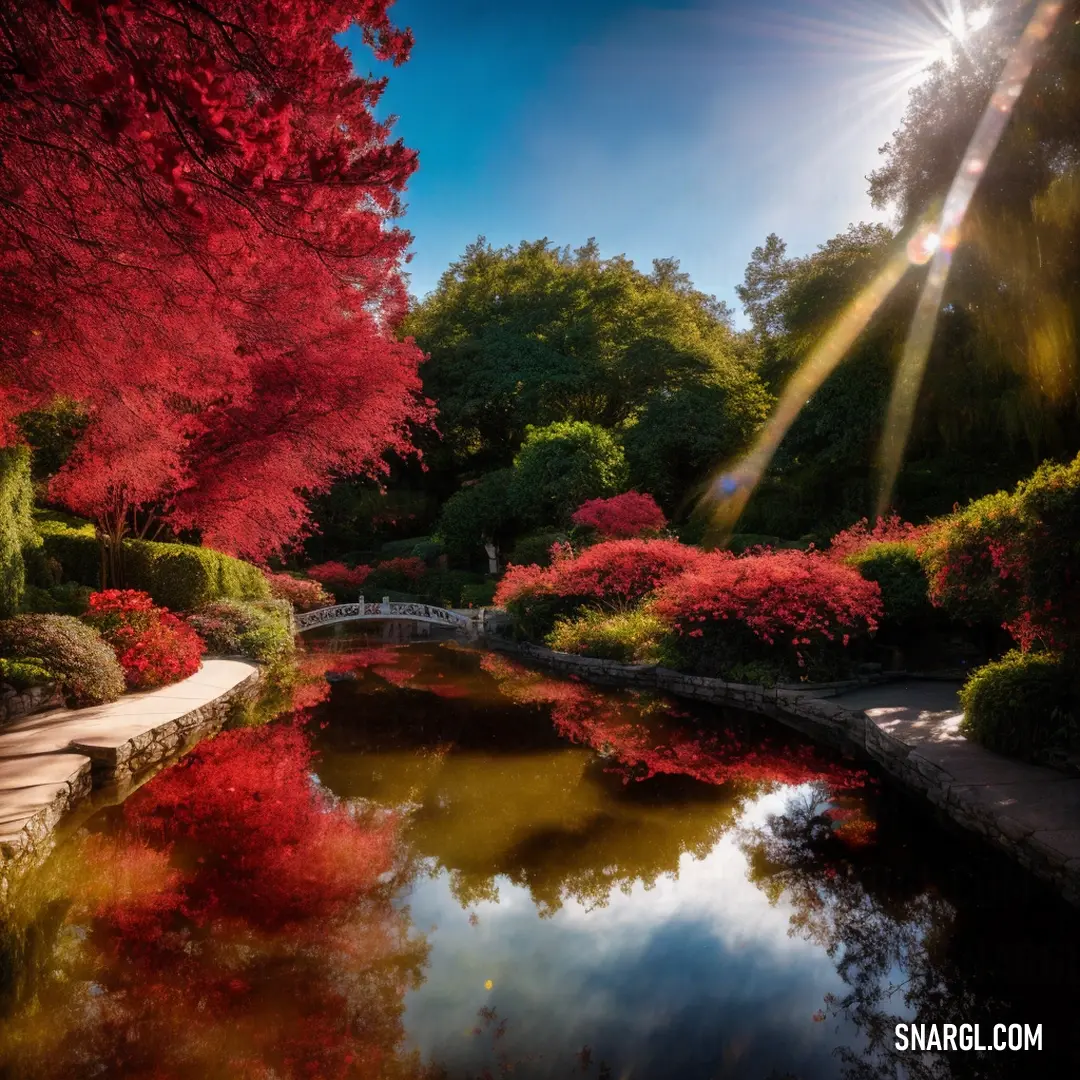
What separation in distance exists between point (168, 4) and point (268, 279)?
3073 millimetres

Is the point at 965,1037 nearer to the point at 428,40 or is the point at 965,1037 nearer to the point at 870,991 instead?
the point at 870,991

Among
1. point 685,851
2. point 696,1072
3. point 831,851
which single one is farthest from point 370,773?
point 696,1072

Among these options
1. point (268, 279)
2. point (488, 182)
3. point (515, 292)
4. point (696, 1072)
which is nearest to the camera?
point (696, 1072)

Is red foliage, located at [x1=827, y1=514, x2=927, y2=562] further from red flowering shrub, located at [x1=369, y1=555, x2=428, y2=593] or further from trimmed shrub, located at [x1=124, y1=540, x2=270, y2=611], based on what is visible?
red flowering shrub, located at [x1=369, y1=555, x2=428, y2=593]

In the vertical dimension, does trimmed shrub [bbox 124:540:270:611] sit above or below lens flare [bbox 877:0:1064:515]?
below

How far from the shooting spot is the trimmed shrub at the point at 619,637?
1273cm

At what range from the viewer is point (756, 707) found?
10086 millimetres

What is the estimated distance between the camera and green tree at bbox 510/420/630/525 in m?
22.6

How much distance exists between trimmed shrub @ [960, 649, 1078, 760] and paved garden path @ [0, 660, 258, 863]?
7106 millimetres

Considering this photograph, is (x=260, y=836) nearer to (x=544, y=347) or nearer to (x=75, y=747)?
(x=75, y=747)

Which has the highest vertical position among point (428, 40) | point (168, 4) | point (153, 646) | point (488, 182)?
point (488, 182)

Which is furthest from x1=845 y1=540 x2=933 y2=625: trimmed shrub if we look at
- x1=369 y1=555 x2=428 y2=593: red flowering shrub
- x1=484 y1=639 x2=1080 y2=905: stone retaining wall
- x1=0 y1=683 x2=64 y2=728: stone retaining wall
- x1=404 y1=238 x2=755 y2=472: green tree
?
x1=369 y1=555 x2=428 y2=593: red flowering shrub

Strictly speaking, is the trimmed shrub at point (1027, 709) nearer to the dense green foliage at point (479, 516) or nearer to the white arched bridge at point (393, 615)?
the white arched bridge at point (393, 615)

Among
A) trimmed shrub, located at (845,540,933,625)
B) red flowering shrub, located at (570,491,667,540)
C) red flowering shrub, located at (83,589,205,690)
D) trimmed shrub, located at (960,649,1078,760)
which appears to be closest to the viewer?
trimmed shrub, located at (960,649,1078,760)
